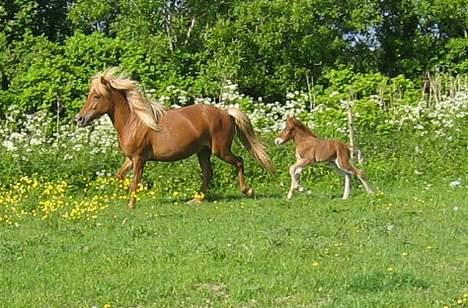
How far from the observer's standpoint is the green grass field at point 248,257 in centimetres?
767

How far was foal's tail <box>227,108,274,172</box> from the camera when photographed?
1573 cm

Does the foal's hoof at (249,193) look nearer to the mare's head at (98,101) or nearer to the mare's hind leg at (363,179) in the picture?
the mare's hind leg at (363,179)

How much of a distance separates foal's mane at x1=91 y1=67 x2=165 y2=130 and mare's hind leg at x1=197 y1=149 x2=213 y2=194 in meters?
1.06

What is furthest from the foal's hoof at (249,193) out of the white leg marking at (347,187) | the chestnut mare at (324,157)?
the white leg marking at (347,187)

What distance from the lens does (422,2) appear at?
30047 mm

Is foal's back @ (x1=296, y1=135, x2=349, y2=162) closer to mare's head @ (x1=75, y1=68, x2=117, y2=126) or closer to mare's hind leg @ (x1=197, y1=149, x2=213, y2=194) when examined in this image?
mare's hind leg @ (x1=197, y1=149, x2=213, y2=194)

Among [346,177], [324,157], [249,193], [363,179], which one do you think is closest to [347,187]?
[346,177]

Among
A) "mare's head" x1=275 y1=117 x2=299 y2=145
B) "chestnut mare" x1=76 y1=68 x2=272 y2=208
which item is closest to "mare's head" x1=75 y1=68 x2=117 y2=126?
"chestnut mare" x1=76 y1=68 x2=272 y2=208

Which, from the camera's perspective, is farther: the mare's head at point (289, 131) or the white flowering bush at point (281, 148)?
the white flowering bush at point (281, 148)

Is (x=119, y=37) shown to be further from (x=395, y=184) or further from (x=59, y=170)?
(x=395, y=184)

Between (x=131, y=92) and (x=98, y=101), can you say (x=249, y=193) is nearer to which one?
(x=131, y=92)

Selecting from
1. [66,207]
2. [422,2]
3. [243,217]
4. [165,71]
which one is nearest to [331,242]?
[243,217]

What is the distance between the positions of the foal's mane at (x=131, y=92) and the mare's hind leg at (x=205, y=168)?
106 centimetres

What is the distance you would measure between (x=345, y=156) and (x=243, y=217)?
3070mm
